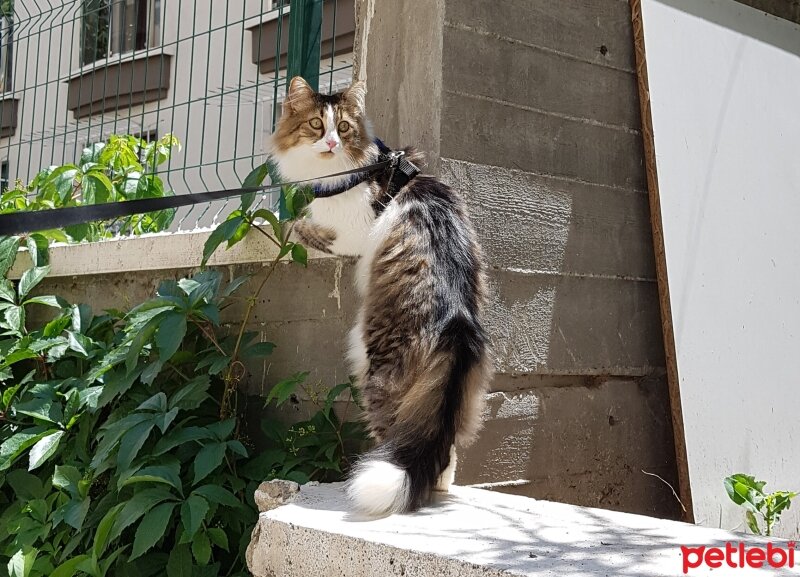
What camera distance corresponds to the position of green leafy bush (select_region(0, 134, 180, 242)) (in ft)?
14.3

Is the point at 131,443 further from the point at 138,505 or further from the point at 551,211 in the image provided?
the point at 551,211

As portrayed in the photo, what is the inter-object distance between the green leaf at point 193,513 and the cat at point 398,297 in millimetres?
652

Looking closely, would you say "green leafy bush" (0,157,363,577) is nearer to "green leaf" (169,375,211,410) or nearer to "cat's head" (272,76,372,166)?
"green leaf" (169,375,211,410)

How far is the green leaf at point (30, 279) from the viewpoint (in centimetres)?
413

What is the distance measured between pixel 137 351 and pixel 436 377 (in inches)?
54.3

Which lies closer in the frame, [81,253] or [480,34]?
[480,34]

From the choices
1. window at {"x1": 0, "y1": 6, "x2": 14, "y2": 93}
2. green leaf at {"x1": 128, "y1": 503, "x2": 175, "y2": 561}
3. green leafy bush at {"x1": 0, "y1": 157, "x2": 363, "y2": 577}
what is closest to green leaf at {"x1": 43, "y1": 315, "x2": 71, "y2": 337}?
Result: green leafy bush at {"x1": 0, "y1": 157, "x2": 363, "y2": 577}

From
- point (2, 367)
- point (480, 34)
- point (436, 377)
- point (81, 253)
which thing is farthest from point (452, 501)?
point (81, 253)

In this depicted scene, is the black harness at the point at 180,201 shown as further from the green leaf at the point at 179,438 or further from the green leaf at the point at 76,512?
the green leaf at the point at 76,512

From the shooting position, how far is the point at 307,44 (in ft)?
11.7

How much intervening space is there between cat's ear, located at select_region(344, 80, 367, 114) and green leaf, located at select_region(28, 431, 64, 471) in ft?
5.74

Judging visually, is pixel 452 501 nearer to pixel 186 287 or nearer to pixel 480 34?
pixel 186 287

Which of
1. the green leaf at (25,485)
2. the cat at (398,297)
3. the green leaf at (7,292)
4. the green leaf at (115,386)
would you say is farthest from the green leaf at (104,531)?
the green leaf at (7,292)

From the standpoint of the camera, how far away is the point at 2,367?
3836mm
